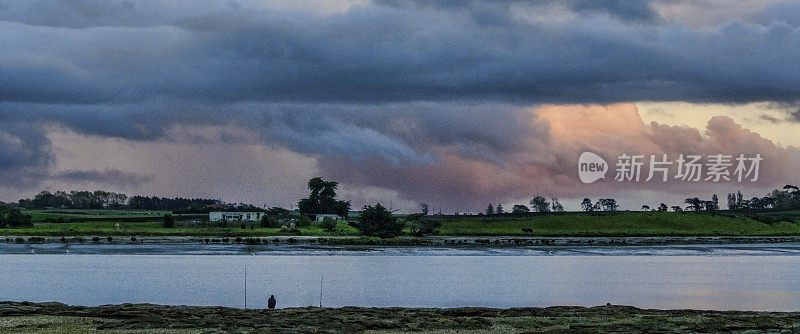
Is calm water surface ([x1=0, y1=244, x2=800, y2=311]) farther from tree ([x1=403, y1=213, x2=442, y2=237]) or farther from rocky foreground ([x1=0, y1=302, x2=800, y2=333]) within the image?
tree ([x1=403, y1=213, x2=442, y2=237])

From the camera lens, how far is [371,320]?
1578 inches

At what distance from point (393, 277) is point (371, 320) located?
40.8 m

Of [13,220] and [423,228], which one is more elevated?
[13,220]

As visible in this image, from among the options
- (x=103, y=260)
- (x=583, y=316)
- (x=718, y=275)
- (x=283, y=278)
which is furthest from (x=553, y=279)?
(x=103, y=260)

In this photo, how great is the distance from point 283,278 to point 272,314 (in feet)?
113

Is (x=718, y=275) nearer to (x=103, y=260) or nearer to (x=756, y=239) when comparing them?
(x=103, y=260)

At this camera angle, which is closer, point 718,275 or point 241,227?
point 718,275

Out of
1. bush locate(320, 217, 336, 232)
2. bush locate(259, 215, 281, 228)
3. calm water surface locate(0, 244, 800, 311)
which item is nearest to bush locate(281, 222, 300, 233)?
bush locate(320, 217, 336, 232)

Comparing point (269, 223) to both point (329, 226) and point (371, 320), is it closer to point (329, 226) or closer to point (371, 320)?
point (329, 226)

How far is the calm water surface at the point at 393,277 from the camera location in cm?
6022

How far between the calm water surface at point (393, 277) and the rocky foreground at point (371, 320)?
11.3 metres

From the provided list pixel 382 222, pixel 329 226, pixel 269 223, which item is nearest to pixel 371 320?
pixel 382 222

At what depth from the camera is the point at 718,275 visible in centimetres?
8556

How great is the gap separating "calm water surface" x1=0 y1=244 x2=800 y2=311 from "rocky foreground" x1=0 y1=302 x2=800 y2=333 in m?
11.3
